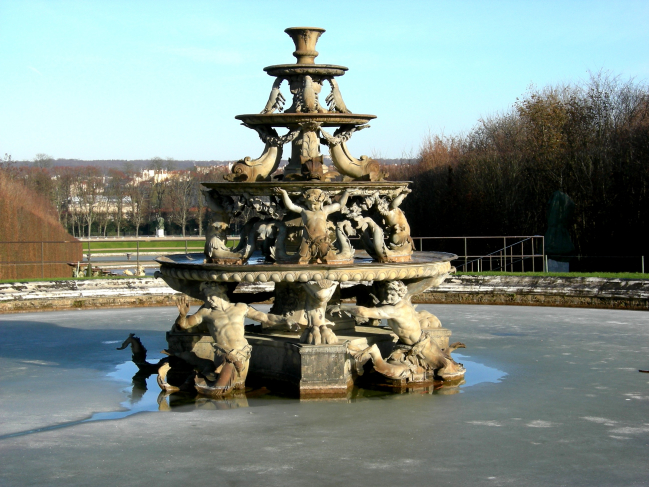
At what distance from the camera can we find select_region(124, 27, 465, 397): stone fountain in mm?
10531

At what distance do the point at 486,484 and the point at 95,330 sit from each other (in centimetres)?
979

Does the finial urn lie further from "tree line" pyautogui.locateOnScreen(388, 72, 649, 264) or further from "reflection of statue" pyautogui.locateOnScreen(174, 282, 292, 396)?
"tree line" pyautogui.locateOnScreen(388, 72, 649, 264)

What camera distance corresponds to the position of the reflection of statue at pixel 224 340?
1036cm

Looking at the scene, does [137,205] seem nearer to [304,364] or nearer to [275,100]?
[275,100]

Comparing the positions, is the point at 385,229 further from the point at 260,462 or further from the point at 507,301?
the point at 507,301

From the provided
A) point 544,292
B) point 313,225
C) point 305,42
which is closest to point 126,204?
point 544,292

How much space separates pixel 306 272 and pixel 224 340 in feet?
4.30

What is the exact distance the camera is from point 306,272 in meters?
10.5

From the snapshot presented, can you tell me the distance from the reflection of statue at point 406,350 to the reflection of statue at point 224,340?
4.15ft

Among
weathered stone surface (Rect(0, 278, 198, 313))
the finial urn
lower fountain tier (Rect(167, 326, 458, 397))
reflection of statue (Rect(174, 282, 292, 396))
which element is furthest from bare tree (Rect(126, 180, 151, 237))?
reflection of statue (Rect(174, 282, 292, 396))

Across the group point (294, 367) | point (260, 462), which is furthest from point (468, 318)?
point (260, 462)

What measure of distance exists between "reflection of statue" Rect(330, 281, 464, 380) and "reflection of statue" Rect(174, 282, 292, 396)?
1.27 metres

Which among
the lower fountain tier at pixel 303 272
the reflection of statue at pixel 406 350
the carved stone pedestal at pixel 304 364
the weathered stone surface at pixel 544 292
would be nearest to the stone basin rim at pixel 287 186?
the lower fountain tier at pixel 303 272

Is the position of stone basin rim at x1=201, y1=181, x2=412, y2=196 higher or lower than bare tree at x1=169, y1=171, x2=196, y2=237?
lower
